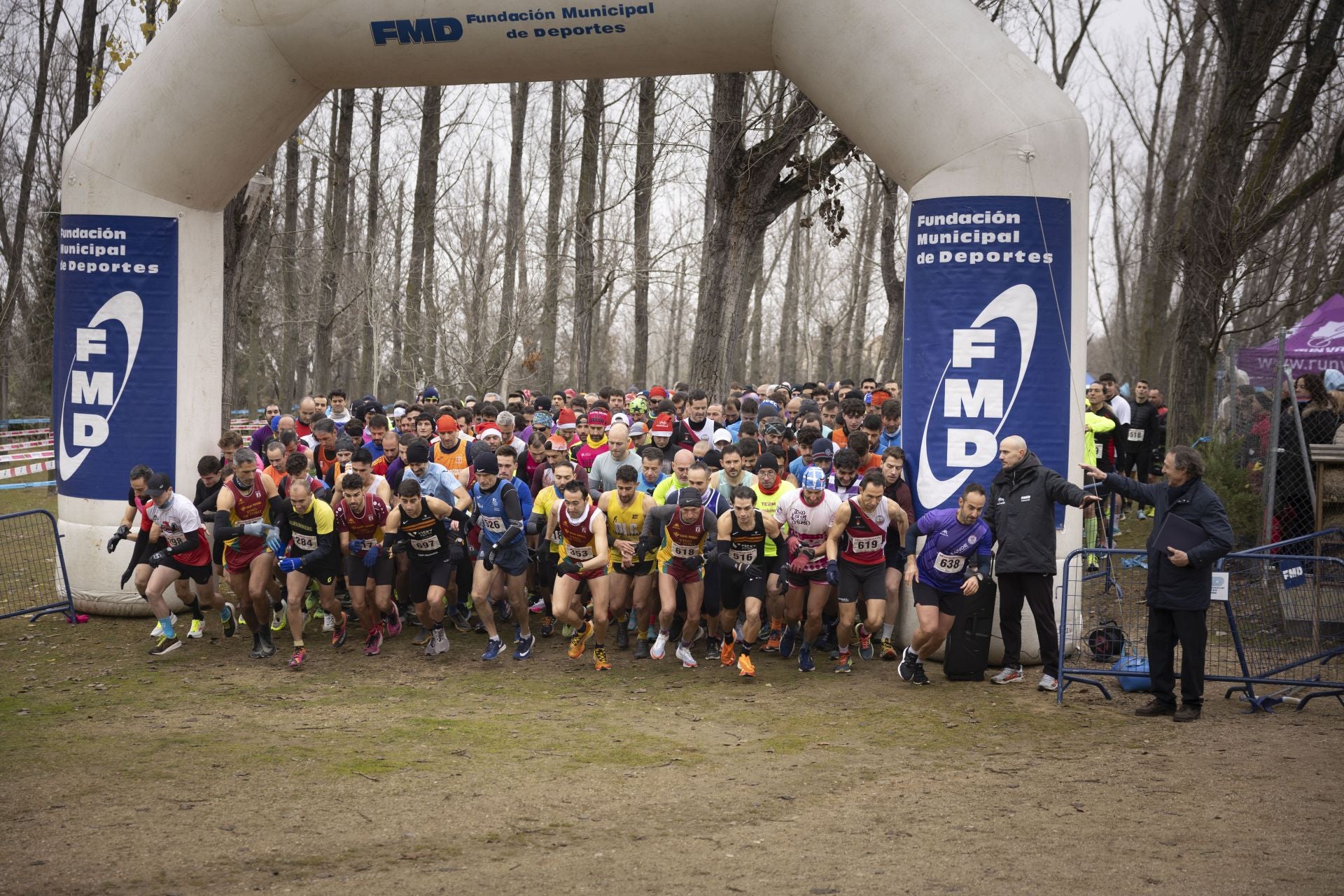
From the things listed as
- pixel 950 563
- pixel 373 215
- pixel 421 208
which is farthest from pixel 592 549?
pixel 373 215

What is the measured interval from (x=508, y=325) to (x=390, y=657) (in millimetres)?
13222

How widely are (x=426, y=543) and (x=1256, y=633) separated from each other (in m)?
7.60

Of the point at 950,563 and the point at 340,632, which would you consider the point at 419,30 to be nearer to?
the point at 340,632

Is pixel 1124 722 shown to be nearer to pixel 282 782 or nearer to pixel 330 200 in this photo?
pixel 282 782

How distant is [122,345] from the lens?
11.7 meters

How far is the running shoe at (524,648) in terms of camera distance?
10680 mm

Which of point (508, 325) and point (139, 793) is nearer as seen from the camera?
point (139, 793)

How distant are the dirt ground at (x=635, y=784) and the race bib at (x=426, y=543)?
116 cm

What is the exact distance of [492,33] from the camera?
10.6m

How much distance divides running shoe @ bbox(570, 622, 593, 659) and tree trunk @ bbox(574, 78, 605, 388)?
1561 centimetres

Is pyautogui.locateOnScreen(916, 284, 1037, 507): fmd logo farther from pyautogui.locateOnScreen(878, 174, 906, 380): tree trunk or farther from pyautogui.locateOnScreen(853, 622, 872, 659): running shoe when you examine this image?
pyautogui.locateOnScreen(878, 174, 906, 380): tree trunk

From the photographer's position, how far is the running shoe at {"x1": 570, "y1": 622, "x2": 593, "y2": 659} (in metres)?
10.7

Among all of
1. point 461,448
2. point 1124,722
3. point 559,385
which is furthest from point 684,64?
point 559,385

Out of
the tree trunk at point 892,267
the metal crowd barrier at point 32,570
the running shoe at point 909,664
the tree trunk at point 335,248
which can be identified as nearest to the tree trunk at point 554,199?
the tree trunk at point 335,248
